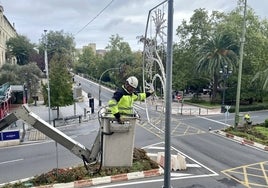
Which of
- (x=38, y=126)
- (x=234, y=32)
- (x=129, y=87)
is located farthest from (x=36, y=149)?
(x=234, y=32)

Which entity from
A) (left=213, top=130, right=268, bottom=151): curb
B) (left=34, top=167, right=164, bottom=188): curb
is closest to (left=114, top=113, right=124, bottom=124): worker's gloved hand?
(left=34, top=167, right=164, bottom=188): curb

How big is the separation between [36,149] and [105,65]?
212 feet

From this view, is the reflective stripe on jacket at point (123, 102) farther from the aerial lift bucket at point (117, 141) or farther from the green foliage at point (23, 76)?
the green foliage at point (23, 76)

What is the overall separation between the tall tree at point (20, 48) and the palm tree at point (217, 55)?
38.1 metres

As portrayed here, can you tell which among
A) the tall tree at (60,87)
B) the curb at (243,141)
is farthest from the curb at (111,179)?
the tall tree at (60,87)

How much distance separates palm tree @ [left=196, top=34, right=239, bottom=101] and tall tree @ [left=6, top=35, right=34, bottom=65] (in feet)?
125

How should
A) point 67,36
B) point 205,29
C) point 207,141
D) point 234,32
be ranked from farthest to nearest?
point 67,36 → point 205,29 → point 234,32 → point 207,141

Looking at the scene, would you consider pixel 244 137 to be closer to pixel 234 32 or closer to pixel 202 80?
pixel 234 32

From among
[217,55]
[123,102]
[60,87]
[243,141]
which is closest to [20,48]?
→ [60,87]

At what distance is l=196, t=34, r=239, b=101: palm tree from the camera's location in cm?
4062

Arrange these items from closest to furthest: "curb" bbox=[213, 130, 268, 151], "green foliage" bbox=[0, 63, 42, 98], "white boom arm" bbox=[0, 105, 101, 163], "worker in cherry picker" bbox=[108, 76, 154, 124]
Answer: "worker in cherry picker" bbox=[108, 76, 154, 124] → "white boom arm" bbox=[0, 105, 101, 163] → "curb" bbox=[213, 130, 268, 151] → "green foliage" bbox=[0, 63, 42, 98]

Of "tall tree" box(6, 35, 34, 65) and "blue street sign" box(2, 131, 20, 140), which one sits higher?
"tall tree" box(6, 35, 34, 65)

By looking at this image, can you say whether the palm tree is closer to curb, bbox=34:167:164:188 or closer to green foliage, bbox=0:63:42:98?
green foliage, bbox=0:63:42:98

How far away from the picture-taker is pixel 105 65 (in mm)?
83625
